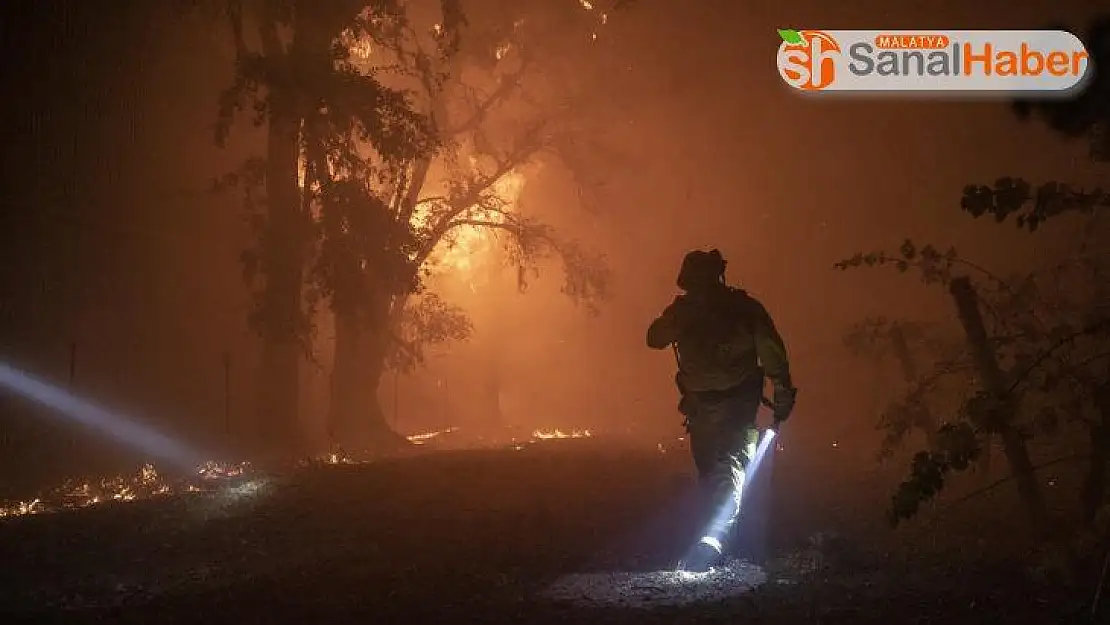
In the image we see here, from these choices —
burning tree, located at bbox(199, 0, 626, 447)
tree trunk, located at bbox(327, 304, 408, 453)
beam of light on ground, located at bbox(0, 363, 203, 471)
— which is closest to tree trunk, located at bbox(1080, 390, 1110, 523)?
burning tree, located at bbox(199, 0, 626, 447)

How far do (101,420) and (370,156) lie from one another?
6863mm

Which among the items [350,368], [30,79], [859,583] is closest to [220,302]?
[350,368]

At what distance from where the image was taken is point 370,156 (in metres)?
16.1

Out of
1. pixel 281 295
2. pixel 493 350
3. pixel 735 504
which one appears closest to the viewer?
pixel 735 504

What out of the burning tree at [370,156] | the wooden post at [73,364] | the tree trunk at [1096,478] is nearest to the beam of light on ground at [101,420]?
the wooden post at [73,364]

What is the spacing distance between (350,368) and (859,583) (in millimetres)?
13258

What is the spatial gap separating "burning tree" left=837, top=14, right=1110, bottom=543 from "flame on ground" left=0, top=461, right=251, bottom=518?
7574 millimetres

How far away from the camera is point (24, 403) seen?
47.2ft

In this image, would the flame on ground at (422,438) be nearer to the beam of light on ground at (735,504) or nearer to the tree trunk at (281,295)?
the tree trunk at (281,295)

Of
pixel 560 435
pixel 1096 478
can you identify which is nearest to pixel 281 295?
pixel 560 435

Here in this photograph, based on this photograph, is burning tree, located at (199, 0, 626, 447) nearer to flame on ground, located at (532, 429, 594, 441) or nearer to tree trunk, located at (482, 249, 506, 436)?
flame on ground, located at (532, 429, 594, 441)

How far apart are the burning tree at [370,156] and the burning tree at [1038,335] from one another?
375 inches

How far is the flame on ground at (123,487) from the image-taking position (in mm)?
10055

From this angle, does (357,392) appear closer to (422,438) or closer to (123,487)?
(422,438)
